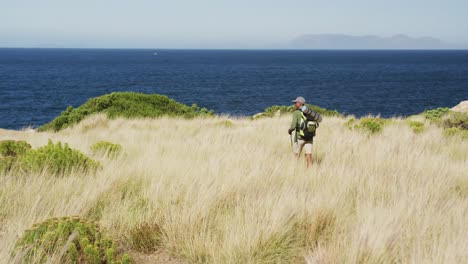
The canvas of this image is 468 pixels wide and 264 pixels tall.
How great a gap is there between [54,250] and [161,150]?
5553mm

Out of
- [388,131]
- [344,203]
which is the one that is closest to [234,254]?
[344,203]

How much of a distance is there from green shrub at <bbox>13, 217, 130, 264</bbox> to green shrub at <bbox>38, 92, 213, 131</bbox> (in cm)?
1639

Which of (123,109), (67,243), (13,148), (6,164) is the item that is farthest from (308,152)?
(123,109)

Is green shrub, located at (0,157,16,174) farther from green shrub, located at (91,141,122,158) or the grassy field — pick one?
green shrub, located at (91,141,122,158)

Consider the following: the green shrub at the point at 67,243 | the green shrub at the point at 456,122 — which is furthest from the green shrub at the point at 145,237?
the green shrub at the point at 456,122

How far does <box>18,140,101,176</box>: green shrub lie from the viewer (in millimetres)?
5805

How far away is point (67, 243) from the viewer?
2.94 m

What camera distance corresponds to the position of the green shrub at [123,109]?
19.7 meters

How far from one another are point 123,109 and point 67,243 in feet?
59.8

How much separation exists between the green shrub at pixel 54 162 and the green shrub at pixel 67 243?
7.83 feet

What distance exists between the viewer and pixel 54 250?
10.7 feet

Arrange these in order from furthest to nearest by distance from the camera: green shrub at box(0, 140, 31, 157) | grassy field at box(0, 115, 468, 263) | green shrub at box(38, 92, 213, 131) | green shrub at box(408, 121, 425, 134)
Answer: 1. green shrub at box(38, 92, 213, 131)
2. green shrub at box(408, 121, 425, 134)
3. green shrub at box(0, 140, 31, 157)
4. grassy field at box(0, 115, 468, 263)

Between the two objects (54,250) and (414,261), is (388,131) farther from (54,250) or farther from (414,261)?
(54,250)

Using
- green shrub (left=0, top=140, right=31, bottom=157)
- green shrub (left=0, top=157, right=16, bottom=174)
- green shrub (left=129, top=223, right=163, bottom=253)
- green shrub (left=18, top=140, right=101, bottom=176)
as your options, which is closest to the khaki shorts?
green shrub (left=18, top=140, right=101, bottom=176)
